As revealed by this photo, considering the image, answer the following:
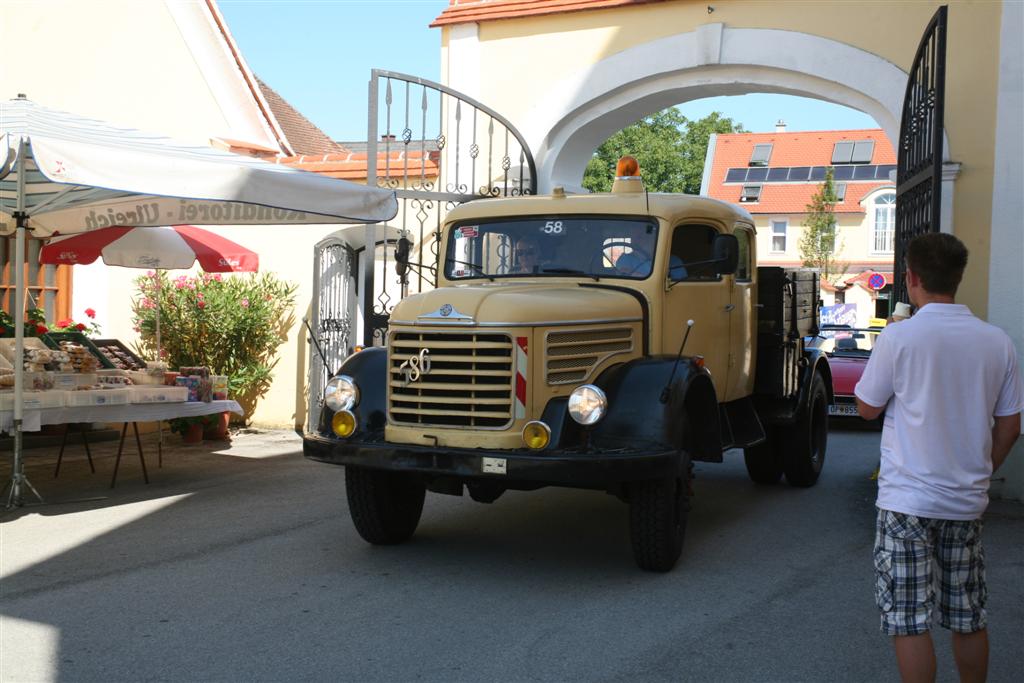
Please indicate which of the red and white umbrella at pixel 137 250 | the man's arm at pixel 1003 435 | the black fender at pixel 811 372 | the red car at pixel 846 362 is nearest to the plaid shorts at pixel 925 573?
the man's arm at pixel 1003 435

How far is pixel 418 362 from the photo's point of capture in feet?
19.6

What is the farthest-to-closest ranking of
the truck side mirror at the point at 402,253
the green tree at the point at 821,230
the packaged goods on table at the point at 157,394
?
the green tree at the point at 821,230
the packaged goods on table at the point at 157,394
the truck side mirror at the point at 402,253

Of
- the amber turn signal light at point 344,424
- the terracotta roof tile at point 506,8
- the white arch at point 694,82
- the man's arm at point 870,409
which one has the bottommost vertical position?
the amber turn signal light at point 344,424

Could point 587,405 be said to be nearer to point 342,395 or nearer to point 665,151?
point 342,395

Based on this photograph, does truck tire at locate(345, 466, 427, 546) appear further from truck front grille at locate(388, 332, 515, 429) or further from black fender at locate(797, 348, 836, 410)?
black fender at locate(797, 348, 836, 410)

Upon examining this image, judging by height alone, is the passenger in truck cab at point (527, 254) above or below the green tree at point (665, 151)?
below

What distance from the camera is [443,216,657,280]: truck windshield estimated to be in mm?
6777

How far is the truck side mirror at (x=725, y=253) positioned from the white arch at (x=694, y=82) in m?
3.71

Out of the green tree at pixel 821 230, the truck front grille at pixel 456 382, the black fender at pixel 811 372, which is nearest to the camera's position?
the truck front grille at pixel 456 382

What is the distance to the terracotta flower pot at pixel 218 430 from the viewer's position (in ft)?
39.0

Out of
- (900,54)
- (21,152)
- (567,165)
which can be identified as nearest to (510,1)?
(567,165)

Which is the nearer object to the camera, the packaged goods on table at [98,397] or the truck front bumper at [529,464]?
the truck front bumper at [529,464]

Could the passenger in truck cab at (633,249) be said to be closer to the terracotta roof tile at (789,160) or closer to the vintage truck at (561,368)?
the vintage truck at (561,368)

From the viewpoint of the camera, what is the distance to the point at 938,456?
11.5ft
